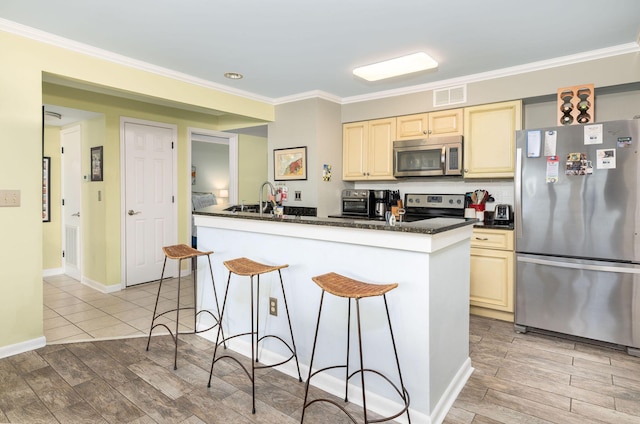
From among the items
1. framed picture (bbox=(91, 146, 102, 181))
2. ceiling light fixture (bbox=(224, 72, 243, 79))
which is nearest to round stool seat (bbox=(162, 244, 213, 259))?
ceiling light fixture (bbox=(224, 72, 243, 79))

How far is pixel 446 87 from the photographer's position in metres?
3.87

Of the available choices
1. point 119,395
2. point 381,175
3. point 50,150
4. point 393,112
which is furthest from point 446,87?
point 50,150

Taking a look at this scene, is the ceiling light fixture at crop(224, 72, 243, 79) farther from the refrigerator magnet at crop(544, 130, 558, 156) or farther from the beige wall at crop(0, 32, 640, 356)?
the refrigerator magnet at crop(544, 130, 558, 156)

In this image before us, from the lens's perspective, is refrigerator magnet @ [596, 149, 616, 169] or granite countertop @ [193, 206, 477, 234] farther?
refrigerator magnet @ [596, 149, 616, 169]

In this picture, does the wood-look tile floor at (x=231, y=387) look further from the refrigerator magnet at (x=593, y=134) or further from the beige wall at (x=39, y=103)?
the refrigerator magnet at (x=593, y=134)

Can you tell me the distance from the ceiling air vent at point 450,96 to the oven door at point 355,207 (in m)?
1.34

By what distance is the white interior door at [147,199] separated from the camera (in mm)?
4566

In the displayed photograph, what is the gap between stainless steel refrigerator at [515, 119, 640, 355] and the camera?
2.76m

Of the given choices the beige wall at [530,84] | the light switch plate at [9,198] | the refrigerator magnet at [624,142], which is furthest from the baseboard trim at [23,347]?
the refrigerator magnet at [624,142]

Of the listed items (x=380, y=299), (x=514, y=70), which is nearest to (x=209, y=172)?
(x=514, y=70)

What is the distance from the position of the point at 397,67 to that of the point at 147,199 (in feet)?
11.1

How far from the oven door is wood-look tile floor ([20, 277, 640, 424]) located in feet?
6.41

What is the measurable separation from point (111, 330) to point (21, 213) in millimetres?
1183

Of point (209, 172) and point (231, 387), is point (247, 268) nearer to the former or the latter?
point (231, 387)
